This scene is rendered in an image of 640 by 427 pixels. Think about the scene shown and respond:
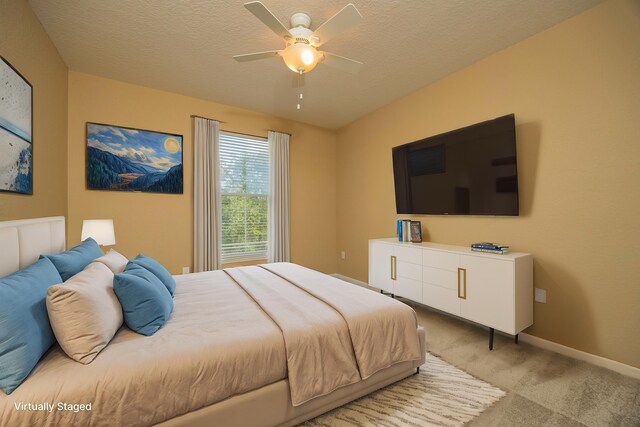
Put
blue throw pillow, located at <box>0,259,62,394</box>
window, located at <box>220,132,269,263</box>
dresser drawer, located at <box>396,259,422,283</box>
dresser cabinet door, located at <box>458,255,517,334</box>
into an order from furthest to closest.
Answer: window, located at <box>220,132,269,263</box> → dresser drawer, located at <box>396,259,422,283</box> → dresser cabinet door, located at <box>458,255,517,334</box> → blue throw pillow, located at <box>0,259,62,394</box>

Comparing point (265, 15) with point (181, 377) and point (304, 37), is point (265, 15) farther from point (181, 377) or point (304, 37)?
point (181, 377)

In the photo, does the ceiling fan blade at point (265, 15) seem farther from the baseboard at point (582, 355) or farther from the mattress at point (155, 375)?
the baseboard at point (582, 355)

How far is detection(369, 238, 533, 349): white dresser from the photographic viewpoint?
2180 mm

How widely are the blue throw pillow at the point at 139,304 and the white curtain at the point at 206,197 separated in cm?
217

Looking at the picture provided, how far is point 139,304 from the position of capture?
57.4 inches

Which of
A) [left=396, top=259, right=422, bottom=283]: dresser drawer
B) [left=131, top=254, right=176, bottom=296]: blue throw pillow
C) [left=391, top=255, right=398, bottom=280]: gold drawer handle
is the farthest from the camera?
[left=391, top=255, right=398, bottom=280]: gold drawer handle

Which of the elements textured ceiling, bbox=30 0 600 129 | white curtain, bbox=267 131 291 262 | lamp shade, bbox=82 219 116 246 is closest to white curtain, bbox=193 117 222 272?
textured ceiling, bbox=30 0 600 129

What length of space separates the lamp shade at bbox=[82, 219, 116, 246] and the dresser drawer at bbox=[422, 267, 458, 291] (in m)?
3.18

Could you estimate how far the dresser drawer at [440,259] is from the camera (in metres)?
2.55

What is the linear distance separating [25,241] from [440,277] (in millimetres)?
3179

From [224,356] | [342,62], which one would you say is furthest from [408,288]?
[342,62]

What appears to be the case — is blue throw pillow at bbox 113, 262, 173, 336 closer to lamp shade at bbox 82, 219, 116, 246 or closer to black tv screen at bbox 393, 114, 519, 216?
lamp shade at bbox 82, 219, 116, 246

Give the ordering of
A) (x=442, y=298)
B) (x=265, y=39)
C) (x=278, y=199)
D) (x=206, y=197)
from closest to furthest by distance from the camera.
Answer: (x=265, y=39), (x=442, y=298), (x=206, y=197), (x=278, y=199)

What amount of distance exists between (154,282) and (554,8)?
139 inches
